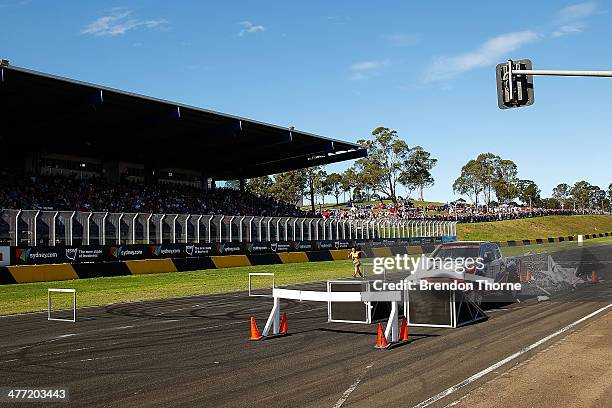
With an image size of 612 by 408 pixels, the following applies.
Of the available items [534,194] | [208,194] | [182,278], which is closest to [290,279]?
[182,278]

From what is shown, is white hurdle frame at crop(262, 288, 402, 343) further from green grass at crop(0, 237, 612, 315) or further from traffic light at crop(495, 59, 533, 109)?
green grass at crop(0, 237, 612, 315)

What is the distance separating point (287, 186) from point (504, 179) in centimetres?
5473

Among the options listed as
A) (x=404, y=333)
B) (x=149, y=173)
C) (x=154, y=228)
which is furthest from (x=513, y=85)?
(x=149, y=173)

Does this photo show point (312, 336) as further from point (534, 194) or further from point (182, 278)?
point (534, 194)

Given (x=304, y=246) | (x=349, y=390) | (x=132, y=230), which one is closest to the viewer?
(x=349, y=390)

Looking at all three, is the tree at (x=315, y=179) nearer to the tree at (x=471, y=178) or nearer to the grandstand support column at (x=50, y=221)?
the tree at (x=471, y=178)

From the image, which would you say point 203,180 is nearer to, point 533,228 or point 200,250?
point 200,250

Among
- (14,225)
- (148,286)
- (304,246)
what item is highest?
(14,225)

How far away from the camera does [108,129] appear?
1753 inches

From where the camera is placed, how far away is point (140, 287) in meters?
24.9

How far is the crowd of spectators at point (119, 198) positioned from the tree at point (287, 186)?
58.6 metres

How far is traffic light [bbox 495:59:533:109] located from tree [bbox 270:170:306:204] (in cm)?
10560

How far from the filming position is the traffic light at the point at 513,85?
49.7ft

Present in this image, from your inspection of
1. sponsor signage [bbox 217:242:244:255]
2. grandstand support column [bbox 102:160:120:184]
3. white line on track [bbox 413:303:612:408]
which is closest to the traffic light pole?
white line on track [bbox 413:303:612:408]
